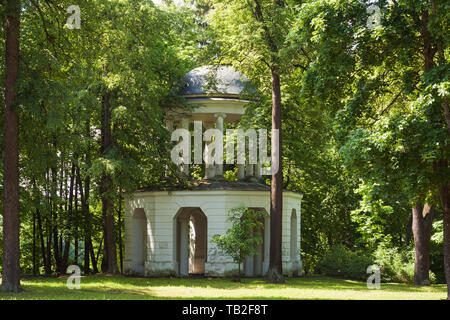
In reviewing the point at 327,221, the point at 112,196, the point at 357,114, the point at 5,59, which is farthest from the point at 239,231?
the point at 327,221

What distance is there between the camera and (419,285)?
2842 cm

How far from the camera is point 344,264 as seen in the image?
34281mm

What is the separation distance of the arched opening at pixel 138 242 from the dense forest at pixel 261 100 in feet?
5.54

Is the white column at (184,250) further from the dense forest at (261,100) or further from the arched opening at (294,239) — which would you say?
the arched opening at (294,239)

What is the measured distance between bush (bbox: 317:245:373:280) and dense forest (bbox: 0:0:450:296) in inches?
2.9

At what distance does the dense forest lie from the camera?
16250mm

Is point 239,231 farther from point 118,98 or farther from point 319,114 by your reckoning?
point 118,98

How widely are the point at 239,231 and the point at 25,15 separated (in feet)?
42.5

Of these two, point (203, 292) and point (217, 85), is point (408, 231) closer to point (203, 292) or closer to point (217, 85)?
point (217, 85)

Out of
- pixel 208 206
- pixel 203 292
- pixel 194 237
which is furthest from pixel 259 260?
pixel 203 292

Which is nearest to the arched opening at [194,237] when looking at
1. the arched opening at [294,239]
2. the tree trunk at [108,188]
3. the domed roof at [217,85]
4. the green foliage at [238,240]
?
the tree trunk at [108,188]

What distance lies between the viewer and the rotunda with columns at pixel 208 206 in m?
30.7

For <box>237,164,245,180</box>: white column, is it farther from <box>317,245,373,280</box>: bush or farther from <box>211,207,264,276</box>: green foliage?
<box>317,245,373,280</box>: bush

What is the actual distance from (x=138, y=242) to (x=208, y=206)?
17.5ft
